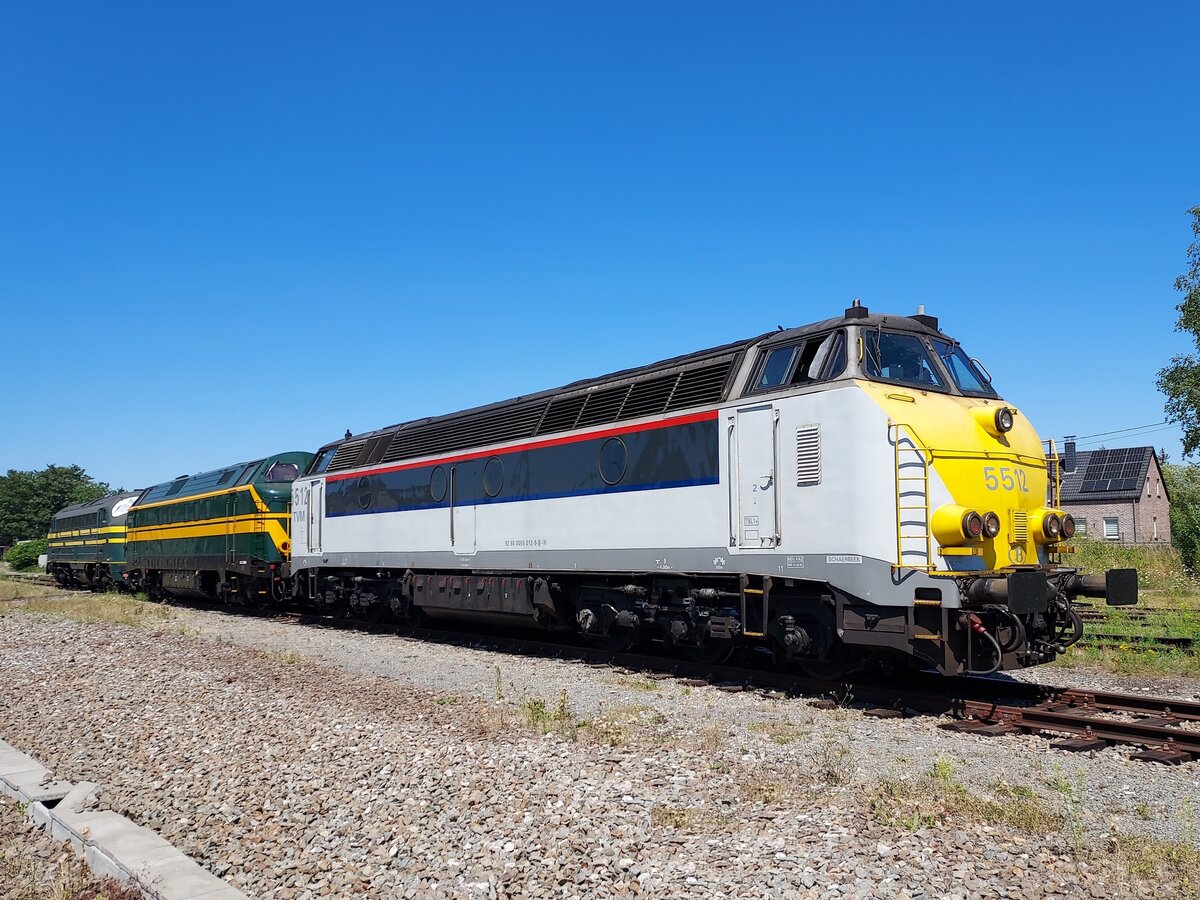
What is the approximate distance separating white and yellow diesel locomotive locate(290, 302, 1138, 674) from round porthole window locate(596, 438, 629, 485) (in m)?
0.03

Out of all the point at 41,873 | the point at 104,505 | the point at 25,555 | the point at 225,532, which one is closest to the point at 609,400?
the point at 41,873

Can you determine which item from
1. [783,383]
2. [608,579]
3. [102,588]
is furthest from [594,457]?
[102,588]

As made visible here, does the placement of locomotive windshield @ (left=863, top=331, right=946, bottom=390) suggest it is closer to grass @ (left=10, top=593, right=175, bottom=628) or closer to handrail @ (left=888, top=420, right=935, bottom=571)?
handrail @ (left=888, top=420, right=935, bottom=571)

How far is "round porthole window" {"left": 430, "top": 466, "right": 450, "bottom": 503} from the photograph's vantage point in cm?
1695

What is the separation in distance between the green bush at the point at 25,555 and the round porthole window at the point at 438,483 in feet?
205

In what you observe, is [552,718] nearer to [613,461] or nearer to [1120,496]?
[613,461]

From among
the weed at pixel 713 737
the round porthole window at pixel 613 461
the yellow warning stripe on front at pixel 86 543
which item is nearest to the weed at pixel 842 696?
the weed at pixel 713 737

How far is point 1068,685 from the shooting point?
11.8 metres

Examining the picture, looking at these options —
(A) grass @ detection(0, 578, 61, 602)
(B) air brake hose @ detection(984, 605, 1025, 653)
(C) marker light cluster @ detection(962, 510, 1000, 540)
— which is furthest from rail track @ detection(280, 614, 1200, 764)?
(A) grass @ detection(0, 578, 61, 602)

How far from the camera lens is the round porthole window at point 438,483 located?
1695 cm

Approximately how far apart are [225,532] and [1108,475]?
179 feet

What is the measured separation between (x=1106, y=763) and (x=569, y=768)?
14.7 feet

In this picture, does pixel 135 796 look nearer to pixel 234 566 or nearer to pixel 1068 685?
pixel 1068 685

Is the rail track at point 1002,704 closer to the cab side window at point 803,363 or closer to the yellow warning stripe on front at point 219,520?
the cab side window at point 803,363
